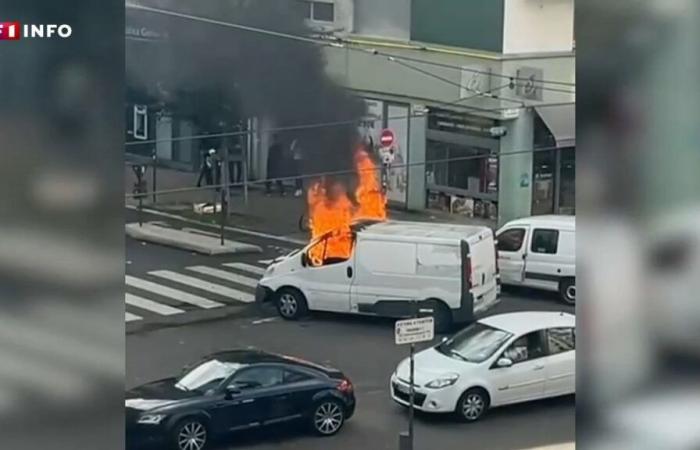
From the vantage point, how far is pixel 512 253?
195 inches

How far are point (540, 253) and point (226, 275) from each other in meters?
1.23

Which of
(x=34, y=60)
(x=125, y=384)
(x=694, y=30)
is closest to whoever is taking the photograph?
(x=34, y=60)

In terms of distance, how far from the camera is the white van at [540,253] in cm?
496

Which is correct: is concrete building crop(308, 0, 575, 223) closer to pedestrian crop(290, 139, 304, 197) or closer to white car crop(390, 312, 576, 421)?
pedestrian crop(290, 139, 304, 197)

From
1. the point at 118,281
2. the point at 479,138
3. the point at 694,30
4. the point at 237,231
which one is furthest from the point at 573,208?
the point at 118,281

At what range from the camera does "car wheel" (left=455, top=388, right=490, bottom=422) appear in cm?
486

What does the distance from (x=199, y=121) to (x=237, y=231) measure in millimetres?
411

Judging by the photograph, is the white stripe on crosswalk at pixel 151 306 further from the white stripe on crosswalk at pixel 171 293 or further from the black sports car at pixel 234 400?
the black sports car at pixel 234 400

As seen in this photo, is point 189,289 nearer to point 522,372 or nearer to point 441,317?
point 441,317

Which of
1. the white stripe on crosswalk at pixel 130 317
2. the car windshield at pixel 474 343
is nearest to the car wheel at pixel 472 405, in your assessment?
the car windshield at pixel 474 343

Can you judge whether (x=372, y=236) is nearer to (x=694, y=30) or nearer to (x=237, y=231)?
(x=237, y=231)

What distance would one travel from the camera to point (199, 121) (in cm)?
450

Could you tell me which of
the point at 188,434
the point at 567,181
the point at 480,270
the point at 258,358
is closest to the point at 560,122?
the point at 567,181

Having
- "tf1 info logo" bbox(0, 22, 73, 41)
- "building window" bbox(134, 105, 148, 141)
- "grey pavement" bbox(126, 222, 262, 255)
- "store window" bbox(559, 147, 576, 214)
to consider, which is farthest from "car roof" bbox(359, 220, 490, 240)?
"tf1 info logo" bbox(0, 22, 73, 41)
